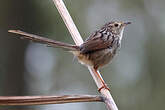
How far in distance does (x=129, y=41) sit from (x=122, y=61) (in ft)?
2.36

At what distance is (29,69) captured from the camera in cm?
823

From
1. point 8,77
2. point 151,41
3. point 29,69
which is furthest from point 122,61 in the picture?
point 8,77

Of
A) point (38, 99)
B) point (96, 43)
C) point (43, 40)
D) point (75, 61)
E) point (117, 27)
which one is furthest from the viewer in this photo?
point (75, 61)

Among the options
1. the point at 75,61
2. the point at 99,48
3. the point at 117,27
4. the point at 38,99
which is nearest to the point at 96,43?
the point at 99,48

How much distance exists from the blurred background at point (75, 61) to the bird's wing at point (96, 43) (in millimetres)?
4114

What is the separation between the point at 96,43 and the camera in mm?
3361

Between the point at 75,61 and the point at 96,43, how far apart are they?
5.25m

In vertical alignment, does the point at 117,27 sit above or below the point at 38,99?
above

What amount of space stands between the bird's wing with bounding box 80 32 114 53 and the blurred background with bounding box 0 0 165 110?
4.11 metres

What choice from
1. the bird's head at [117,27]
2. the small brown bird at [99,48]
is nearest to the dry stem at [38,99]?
the small brown bird at [99,48]

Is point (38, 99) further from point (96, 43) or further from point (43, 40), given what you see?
point (96, 43)

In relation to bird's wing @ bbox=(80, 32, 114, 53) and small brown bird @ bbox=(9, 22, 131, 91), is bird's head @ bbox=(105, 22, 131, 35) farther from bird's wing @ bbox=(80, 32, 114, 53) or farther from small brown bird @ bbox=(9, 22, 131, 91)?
bird's wing @ bbox=(80, 32, 114, 53)

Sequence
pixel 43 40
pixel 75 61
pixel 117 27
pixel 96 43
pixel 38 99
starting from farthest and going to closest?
pixel 75 61 → pixel 117 27 → pixel 96 43 → pixel 43 40 → pixel 38 99

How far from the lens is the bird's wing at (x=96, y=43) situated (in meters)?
3.13
